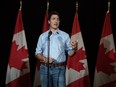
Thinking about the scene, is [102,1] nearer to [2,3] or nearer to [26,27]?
[26,27]

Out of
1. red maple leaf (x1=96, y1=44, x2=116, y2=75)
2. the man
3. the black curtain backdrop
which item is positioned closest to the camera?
the man

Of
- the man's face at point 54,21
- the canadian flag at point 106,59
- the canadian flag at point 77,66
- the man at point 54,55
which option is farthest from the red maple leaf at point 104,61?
the man's face at point 54,21

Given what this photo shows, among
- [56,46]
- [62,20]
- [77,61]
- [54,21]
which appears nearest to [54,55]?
[56,46]

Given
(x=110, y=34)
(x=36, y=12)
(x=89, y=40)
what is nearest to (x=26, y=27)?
(x=36, y=12)

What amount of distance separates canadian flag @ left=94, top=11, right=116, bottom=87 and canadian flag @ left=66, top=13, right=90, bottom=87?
20 cm

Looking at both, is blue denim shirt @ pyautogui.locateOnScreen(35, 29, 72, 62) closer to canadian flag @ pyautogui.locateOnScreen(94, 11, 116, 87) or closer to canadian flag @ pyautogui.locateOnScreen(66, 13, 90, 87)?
canadian flag @ pyautogui.locateOnScreen(66, 13, 90, 87)

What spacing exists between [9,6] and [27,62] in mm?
1022

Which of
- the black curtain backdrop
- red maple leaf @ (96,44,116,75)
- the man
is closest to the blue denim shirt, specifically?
the man

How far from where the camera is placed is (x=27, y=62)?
4676mm

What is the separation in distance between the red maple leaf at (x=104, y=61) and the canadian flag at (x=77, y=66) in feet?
0.74

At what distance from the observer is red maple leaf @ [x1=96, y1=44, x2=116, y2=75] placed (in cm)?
459

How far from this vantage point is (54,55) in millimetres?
3357

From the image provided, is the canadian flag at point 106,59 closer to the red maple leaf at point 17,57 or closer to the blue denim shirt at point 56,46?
the red maple leaf at point 17,57

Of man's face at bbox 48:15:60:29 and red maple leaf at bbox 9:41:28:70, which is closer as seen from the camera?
man's face at bbox 48:15:60:29
